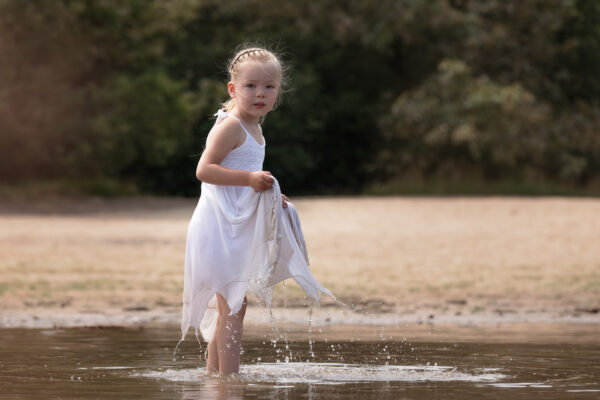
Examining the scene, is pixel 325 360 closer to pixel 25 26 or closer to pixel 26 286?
pixel 26 286

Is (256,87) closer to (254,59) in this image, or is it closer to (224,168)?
(254,59)

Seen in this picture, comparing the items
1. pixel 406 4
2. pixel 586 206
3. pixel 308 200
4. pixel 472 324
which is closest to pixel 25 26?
pixel 308 200

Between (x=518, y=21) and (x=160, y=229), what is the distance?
14912 millimetres

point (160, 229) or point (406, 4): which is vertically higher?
point (406, 4)

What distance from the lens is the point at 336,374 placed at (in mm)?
5684

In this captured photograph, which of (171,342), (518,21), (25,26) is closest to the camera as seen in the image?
(171,342)

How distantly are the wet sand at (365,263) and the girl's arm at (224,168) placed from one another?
Result: 273 centimetres

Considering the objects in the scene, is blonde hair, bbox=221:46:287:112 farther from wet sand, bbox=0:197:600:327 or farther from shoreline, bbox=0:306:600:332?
shoreline, bbox=0:306:600:332

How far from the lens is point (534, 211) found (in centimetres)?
2072

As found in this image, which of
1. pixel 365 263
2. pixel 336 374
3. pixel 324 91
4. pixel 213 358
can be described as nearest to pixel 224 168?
pixel 213 358

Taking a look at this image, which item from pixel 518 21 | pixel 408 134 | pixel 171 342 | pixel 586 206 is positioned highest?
pixel 518 21

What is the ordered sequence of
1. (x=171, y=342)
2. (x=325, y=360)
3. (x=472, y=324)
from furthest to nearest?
1. (x=472, y=324)
2. (x=171, y=342)
3. (x=325, y=360)

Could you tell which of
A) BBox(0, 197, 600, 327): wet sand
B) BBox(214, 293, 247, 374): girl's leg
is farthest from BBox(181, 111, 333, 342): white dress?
BBox(0, 197, 600, 327): wet sand

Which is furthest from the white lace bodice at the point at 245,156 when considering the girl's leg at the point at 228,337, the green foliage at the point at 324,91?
the green foliage at the point at 324,91
